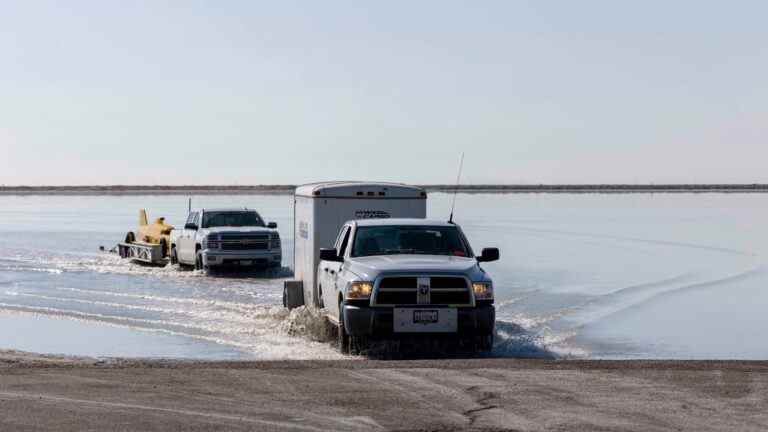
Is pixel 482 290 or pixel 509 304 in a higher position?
pixel 482 290

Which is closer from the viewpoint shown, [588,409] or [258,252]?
[588,409]

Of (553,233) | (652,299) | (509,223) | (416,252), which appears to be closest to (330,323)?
(416,252)

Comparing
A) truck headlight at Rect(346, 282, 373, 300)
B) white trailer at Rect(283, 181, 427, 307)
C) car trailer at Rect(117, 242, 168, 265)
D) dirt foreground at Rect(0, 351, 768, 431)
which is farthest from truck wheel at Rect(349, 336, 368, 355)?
car trailer at Rect(117, 242, 168, 265)

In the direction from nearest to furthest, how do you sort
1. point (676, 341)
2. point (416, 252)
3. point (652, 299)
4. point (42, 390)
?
point (42, 390) < point (416, 252) < point (676, 341) < point (652, 299)

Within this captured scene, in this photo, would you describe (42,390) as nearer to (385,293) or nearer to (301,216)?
(385,293)

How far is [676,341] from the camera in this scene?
65.8ft

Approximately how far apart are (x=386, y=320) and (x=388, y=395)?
457 cm

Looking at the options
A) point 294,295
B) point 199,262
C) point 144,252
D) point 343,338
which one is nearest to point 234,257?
point 199,262

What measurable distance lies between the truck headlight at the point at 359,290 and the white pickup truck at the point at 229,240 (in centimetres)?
1810

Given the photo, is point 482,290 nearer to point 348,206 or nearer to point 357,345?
point 357,345

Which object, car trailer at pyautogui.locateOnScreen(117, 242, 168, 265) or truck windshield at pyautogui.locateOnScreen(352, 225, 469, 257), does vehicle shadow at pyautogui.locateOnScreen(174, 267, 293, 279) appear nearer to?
car trailer at pyautogui.locateOnScreen(117, 242, 168, 265)

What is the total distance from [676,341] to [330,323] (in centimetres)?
520

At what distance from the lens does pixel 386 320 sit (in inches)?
659

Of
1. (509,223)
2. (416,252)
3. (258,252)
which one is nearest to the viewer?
(416,252)
